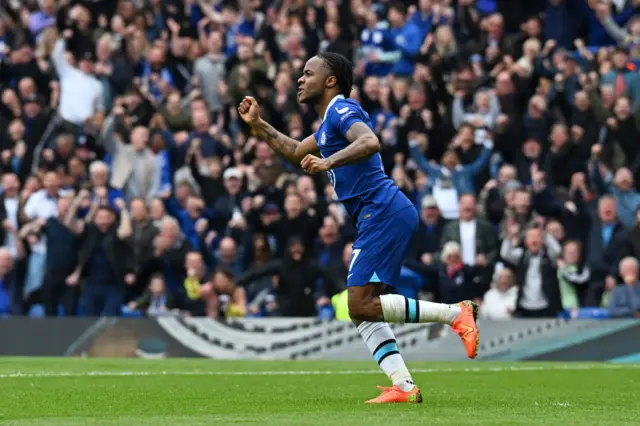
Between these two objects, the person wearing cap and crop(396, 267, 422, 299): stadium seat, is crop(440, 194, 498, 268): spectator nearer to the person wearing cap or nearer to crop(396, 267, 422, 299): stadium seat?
crop(396, 267, 422, 299): stadium seat

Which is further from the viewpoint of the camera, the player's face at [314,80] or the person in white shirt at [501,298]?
the person in white shirt at [501,298]

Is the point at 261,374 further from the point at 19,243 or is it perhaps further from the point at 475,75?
the point at 475,75

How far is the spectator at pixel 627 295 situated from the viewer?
1677cm

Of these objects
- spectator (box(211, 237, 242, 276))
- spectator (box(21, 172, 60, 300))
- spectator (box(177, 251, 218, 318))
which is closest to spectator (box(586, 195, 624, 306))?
spectator (box(211, 237, 242, 276))

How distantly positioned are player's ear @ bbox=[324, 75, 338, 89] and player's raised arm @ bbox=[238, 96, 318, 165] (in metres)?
0.46

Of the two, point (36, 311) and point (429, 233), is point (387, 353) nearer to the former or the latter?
point (429, 233)

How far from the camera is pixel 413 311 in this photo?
8.93m

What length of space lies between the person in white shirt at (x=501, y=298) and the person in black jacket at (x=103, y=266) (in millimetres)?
4953

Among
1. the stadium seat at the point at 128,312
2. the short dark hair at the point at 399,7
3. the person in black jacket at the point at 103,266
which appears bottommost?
the stadium seat at the point at 128,312

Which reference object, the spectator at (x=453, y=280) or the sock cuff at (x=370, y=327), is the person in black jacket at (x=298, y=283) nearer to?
the spectator at (x=453, y=280)

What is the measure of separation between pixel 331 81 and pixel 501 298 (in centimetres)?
888

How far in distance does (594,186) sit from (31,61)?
9.94 metres

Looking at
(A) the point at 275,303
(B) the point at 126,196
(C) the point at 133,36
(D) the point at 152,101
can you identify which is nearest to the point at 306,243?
(A) the point at 275,303

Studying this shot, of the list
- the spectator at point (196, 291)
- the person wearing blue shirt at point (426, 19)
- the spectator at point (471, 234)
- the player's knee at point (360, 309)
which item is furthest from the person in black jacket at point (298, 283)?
the player's knee at point (360, 309)
